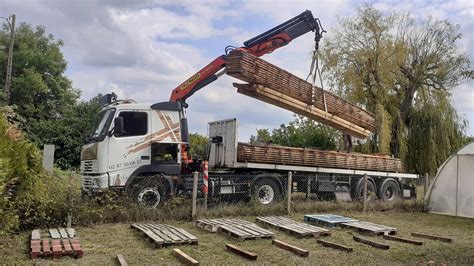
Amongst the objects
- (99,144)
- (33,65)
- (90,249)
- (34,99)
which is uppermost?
(33,65)

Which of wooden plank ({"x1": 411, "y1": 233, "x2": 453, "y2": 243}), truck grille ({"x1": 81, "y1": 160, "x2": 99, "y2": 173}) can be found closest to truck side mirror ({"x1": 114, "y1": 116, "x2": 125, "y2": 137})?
truck grille ({"x1": 81, "y1": 160, "x2": 99, "y2": 173})

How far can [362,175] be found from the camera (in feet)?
54.4

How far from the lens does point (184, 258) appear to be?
291 inches

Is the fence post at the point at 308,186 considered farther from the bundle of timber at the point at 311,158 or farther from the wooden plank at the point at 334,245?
the wooden plank at the point at 334,245

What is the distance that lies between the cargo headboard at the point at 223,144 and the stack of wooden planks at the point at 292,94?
3.82 ft

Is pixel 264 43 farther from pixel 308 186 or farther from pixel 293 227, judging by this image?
pixel 293 227

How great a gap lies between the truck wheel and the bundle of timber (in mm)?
2613

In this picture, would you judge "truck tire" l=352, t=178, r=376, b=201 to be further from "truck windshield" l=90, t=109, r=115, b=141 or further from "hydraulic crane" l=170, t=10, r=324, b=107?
"truck windshield" l=90, t=109, r=115, b=141

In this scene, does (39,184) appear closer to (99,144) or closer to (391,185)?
(99,144)

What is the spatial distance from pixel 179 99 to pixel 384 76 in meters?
15.0

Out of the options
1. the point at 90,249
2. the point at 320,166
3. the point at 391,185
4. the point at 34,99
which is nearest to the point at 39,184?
the point at 90,249

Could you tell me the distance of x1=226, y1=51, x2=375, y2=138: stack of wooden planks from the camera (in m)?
13.5

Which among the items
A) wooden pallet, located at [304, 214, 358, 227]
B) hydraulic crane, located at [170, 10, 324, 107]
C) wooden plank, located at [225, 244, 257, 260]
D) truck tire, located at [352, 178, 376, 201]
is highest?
hydraulic crane, located at [170, 10, 324, 107]

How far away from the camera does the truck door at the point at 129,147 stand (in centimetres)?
1223
